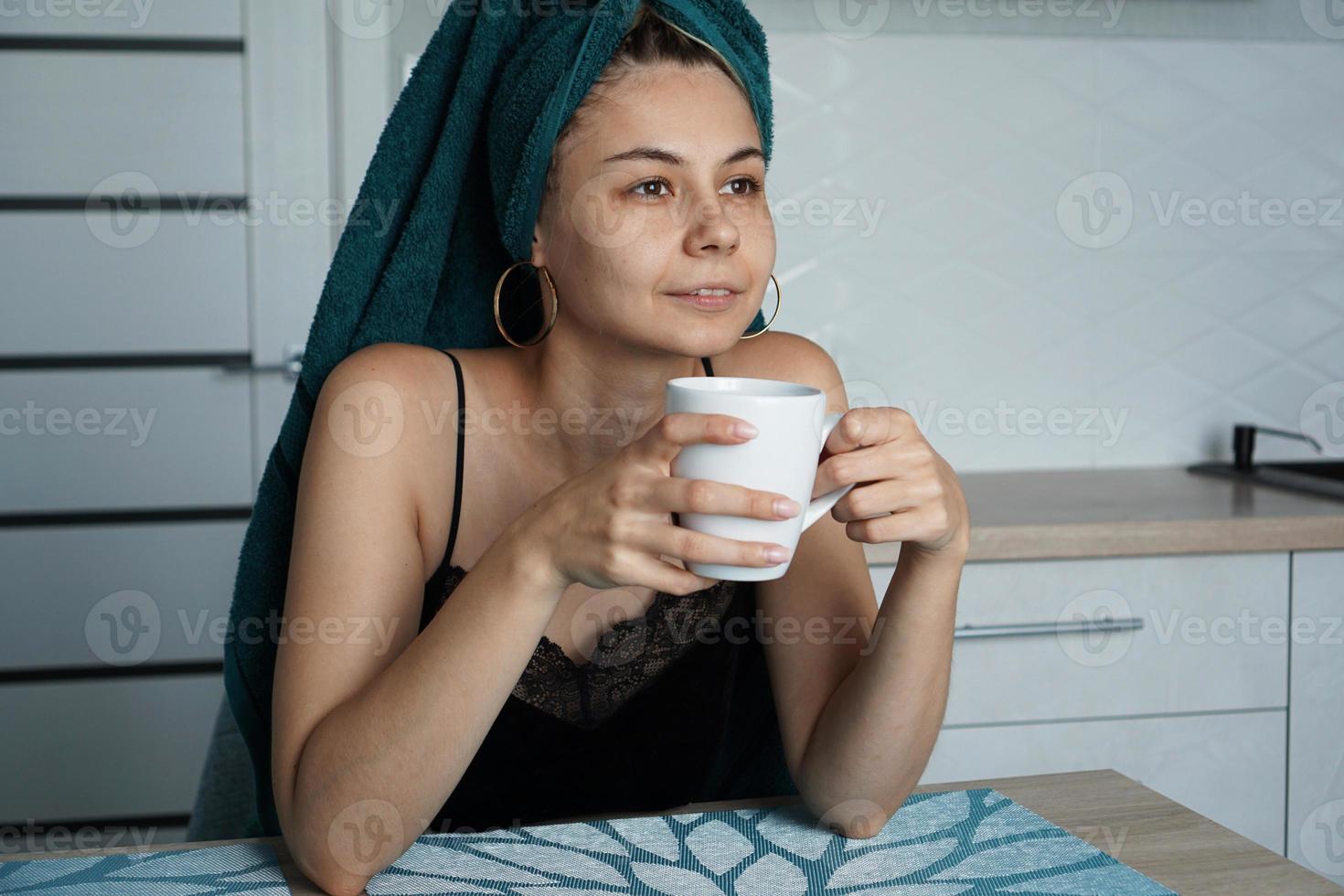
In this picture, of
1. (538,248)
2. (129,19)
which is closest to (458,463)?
(538,248)

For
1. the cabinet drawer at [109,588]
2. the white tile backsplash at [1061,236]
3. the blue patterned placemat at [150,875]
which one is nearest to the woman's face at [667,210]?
the blue patterned placemat at [150,875]

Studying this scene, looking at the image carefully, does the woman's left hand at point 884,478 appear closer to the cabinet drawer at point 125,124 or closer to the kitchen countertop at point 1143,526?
the kitchen countertop at point 1143,526

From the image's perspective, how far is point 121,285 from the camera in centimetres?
238

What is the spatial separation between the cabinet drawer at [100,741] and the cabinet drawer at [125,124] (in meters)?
0.99

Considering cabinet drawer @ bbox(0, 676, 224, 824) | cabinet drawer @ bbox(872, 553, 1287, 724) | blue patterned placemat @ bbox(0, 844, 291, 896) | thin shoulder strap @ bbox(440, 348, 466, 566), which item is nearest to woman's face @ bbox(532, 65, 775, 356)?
thin shoulder strap @ bbox(440, 348, 466, 566)

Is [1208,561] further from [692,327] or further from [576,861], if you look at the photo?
[576,861]

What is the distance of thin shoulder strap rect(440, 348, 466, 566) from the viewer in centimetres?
113

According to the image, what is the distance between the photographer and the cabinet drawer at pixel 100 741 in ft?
8.11

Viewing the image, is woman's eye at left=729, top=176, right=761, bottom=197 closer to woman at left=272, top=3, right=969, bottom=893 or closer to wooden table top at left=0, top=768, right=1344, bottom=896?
woman at left=272, top=3, right=969, bottom=893

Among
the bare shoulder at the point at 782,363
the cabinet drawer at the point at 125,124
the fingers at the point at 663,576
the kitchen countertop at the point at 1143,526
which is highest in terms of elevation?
the cabinet drawer at the point at 125,124

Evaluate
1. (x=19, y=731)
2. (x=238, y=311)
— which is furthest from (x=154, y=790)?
(x=238, y=311)

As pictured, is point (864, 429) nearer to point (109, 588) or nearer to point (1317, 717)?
point (1317, 717)

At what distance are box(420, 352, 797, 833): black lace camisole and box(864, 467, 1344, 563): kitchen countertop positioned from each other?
1.49 feet

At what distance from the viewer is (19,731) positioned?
8.13 feet
